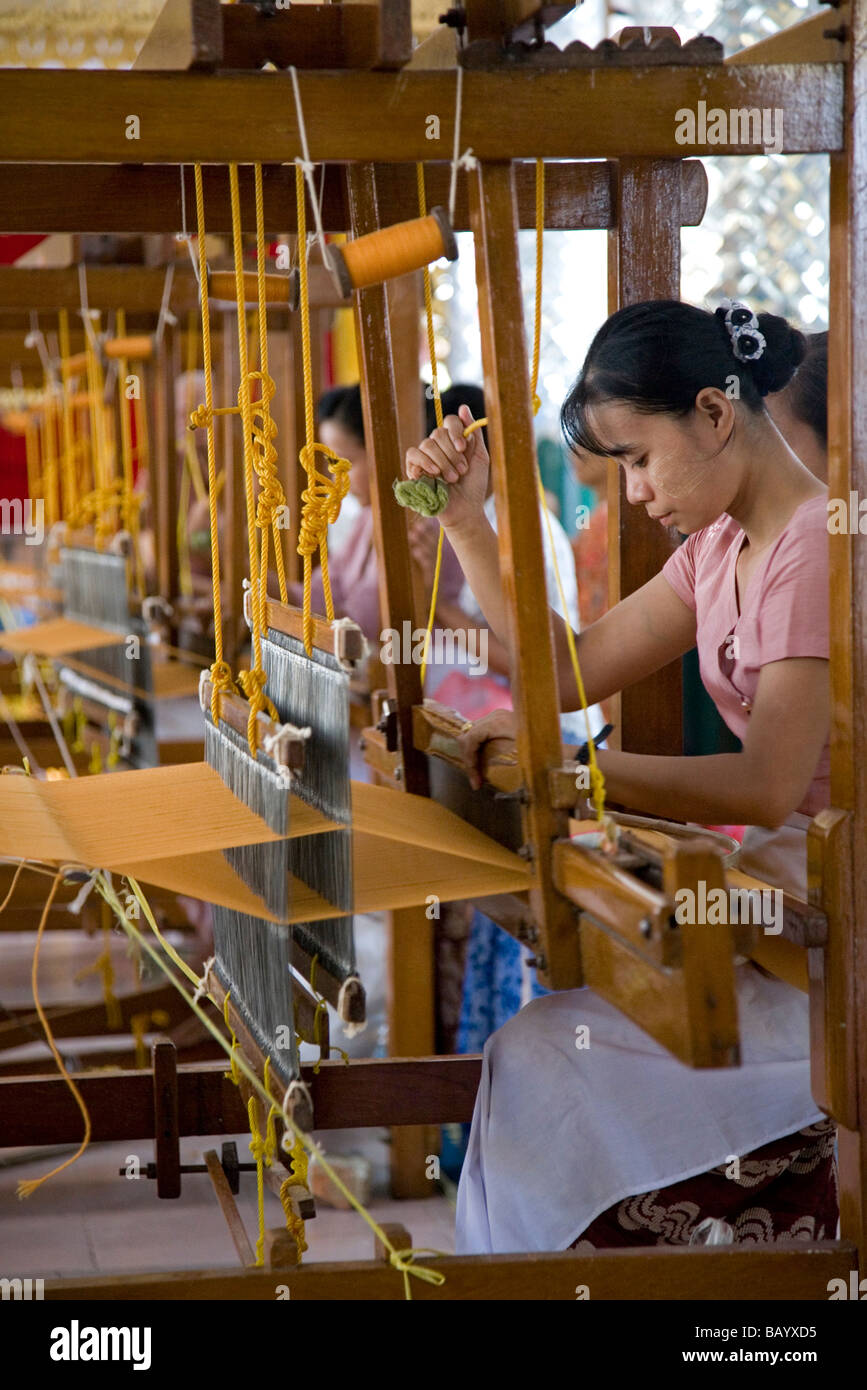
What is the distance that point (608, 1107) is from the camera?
1577mm

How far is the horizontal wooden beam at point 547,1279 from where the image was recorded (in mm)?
1313

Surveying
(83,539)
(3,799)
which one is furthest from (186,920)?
(3,799)

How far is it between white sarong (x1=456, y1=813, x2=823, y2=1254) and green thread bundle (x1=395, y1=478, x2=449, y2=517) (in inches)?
22.3

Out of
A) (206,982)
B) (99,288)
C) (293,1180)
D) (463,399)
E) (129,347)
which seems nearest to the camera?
(293,1180)

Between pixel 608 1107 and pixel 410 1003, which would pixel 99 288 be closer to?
pixel 410 1003


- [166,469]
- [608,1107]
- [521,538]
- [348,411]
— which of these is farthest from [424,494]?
[166,469]

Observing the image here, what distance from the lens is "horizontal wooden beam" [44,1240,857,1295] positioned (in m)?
A: 1.31

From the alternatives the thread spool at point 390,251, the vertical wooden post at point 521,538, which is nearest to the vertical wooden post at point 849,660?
the vertical wooden post at point 521,538

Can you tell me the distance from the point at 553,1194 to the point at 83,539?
3371 mm

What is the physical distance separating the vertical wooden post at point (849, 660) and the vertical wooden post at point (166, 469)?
2995 millimetres

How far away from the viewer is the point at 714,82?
1332 millimetres

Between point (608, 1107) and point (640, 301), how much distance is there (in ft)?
3.34

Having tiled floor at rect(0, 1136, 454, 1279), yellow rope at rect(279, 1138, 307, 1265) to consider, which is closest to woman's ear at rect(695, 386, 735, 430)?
yellow rope at rect(279, 1138, 307, 1265)
